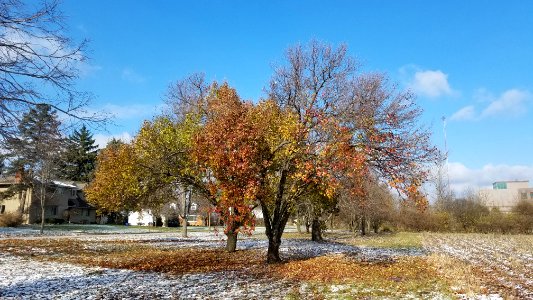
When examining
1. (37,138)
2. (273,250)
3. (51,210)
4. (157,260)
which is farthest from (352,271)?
(51,210)

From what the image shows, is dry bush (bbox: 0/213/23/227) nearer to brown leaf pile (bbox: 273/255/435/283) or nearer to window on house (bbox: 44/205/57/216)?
window on house (bbox: 44/205/57/216)

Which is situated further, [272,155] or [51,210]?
[51,210]

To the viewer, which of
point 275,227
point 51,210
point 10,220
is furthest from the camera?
point 51,210

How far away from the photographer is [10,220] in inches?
1900

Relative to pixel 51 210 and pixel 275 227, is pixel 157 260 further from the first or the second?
pixel 51 210

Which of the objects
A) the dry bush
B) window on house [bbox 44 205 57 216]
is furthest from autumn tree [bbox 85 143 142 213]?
window on house [bbox 44 205 57 216]

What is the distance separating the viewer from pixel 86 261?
19234 millimetres

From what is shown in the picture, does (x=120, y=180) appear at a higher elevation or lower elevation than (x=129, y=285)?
higher

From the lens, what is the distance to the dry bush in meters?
47.7

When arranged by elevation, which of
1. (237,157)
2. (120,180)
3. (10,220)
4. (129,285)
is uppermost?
(237,157)

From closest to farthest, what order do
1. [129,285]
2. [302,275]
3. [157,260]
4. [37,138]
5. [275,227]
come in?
1. [37,138]
2. [129,285]
3. [302,275]
4. [275,227]
5. [157,260]

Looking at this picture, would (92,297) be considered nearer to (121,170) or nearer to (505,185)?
(121,170)

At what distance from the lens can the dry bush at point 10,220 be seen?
47719mm

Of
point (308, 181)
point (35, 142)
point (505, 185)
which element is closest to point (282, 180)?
point (308, 181)
